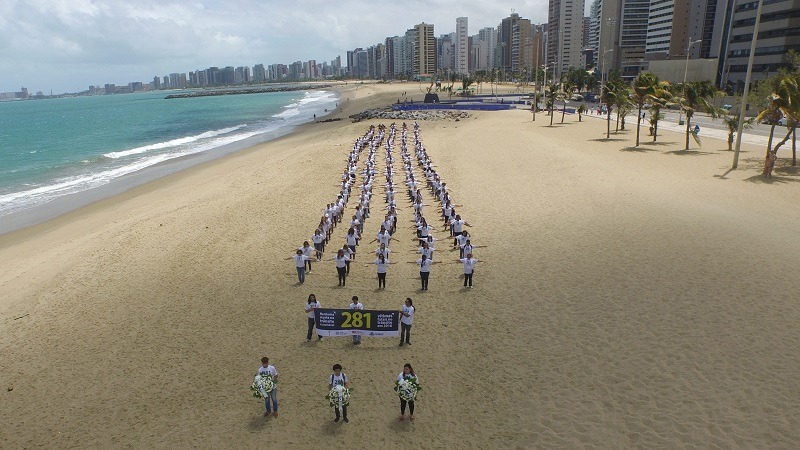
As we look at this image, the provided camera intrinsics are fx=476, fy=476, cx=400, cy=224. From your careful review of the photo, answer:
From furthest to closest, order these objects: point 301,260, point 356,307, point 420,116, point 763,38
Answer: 1. point 420,116
2. point 763,38
3. point 301,260
4. point 356,307

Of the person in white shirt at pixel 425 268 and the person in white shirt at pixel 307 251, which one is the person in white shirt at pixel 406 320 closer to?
the person in white shirt at pixel 425 268

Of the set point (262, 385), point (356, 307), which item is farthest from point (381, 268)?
point (262, 385)

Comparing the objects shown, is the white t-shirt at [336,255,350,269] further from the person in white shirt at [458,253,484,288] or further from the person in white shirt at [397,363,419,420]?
the person in white shirt at [397,363,419,420]

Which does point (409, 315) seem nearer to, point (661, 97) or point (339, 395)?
point (339, 395)

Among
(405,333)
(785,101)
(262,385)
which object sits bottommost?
(405,333)

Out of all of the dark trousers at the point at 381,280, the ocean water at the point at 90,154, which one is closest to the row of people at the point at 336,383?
the dark trousers at the point at 381,280

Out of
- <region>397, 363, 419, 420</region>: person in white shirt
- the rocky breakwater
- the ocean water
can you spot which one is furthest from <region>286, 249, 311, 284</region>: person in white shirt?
the rocky breakwater
